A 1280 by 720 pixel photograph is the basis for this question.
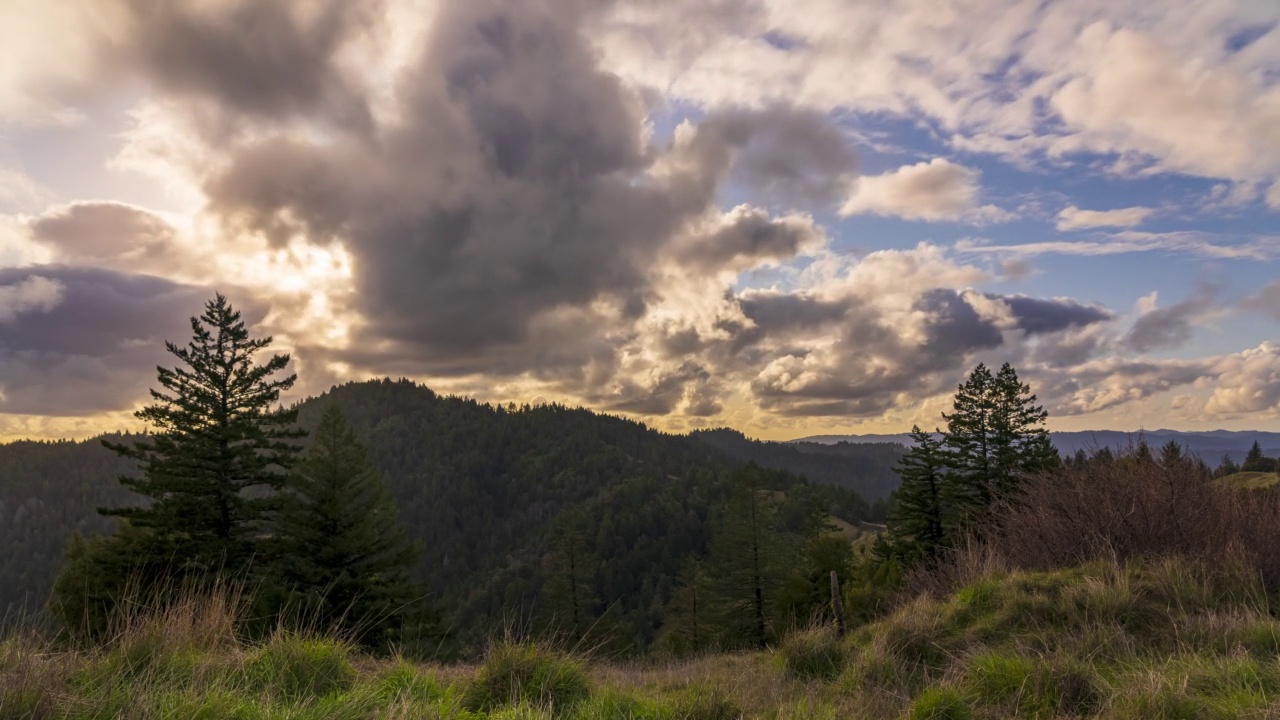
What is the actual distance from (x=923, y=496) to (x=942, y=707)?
3872 centimetres

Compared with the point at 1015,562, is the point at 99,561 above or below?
below

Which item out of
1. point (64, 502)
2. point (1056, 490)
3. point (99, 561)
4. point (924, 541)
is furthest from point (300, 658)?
point (64, 502)

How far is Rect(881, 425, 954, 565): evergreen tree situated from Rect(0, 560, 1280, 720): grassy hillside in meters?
32.8

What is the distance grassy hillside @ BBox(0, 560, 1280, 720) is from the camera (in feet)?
13.3

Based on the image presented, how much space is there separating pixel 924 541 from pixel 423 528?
16567 cm

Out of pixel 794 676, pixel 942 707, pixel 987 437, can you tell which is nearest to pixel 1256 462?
pixel 987 437

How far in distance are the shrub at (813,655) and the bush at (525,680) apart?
3.66 meters

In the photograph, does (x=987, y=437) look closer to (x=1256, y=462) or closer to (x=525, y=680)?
(x=525, y=680)

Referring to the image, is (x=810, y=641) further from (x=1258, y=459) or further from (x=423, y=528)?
(x=423, y=528)

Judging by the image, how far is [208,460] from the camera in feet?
82.5

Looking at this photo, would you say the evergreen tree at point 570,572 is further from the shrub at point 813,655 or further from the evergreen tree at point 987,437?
the shrub at point 813,655

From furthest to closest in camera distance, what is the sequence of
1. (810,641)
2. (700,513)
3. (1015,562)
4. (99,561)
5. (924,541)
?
(700,513) < (924,541) < (99,561) < (1015,562) < (810,641)

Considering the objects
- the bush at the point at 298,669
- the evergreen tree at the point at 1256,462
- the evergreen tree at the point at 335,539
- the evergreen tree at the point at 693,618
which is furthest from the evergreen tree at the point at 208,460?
the evergreen tree at the point at 1256,462

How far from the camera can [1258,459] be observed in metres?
67.4
